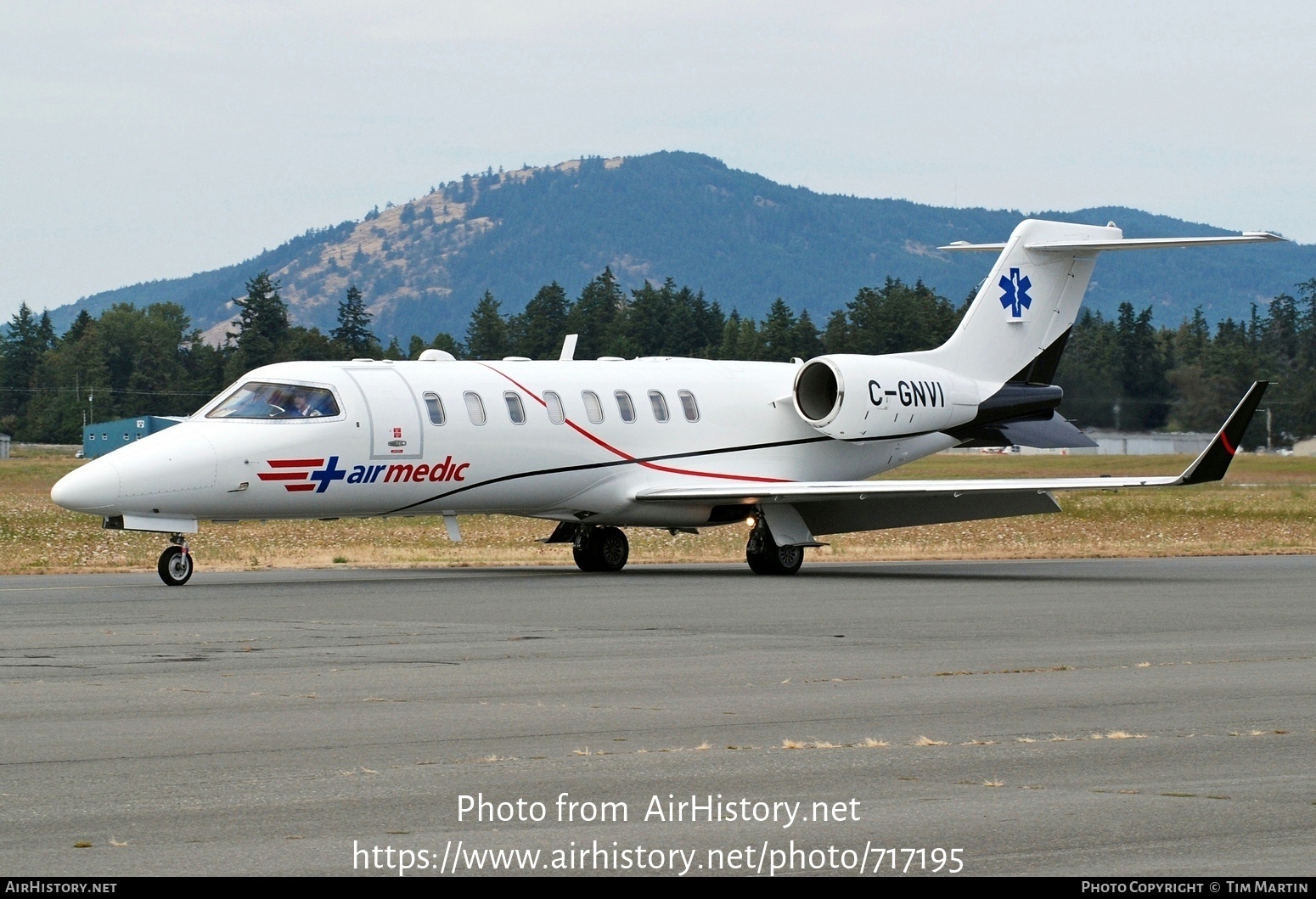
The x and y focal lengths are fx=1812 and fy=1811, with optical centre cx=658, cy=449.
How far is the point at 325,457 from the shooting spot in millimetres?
21953

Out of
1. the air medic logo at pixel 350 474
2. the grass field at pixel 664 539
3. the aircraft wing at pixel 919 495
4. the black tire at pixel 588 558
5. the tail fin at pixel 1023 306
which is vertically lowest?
the grass field at pixel 664 539

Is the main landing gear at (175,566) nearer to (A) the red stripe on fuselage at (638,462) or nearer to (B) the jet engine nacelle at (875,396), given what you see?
(A) the red stripe on fuselage at (638,462)

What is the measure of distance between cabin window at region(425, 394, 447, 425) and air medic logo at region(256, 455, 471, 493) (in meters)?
0.49

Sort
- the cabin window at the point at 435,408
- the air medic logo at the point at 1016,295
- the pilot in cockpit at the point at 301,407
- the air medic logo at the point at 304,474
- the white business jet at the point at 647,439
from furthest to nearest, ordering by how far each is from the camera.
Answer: the air medic logo at the point at 1016,295 < the cabin window at the point at 435,408 < the pilot in cockpit at the point at 301,407 < the air medic logo at the point at 304,474 < the white business jet at the point at 647,439

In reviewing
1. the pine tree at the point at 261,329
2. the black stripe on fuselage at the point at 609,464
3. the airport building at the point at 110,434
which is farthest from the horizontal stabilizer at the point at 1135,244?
the airport building at the point at 110,434

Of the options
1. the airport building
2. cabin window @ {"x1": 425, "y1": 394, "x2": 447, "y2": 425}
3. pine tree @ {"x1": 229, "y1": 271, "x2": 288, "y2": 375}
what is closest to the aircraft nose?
cabin window @ {"x1": 425, "y1": 394, "x2": 447, "y2": 425}

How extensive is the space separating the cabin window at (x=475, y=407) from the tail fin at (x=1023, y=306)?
8261 mm

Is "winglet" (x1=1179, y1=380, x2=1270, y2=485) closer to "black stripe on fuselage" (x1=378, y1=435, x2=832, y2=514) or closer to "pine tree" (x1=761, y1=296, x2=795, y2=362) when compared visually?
"black stripe on fuselage" (x1=378, y1=435, x2=832, y2=514)

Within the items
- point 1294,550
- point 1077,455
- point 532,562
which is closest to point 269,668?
point 532,562

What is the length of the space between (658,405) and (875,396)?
3438 mm

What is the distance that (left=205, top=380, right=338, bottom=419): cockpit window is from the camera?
863 inches

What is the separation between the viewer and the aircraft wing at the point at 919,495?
2228cm

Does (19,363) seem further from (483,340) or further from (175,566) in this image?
(175,566)

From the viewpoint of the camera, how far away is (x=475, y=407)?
77.5ft
